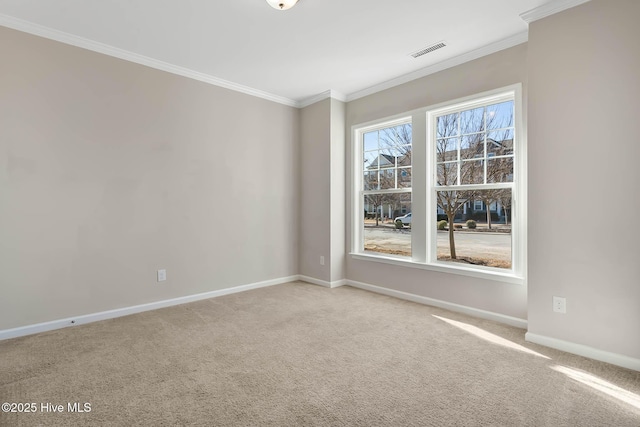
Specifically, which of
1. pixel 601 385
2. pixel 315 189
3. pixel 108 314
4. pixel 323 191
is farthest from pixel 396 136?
pixel 108 314

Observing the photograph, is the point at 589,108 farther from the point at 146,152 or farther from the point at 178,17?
the point at 146,152

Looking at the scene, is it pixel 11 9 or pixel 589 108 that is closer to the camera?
pixel 589 108

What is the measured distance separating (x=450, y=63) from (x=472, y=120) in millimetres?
673

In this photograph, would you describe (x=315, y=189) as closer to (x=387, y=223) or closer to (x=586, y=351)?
(x=387, y=223)

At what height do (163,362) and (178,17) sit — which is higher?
(178,17)

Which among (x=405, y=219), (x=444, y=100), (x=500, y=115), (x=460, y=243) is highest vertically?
(x=444, y=100)

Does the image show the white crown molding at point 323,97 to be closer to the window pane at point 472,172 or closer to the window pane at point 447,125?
the window pane at point 447,125

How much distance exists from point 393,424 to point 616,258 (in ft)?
6.50

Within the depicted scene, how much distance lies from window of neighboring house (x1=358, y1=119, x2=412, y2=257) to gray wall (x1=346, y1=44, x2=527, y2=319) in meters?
0.23

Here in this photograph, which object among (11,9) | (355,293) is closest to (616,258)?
(355,293)

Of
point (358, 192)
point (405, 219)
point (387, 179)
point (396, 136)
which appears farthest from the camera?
point (358, 192)

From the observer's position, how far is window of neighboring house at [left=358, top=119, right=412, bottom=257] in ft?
13.2

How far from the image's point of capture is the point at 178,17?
105 inches

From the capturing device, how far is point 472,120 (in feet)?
11.2
